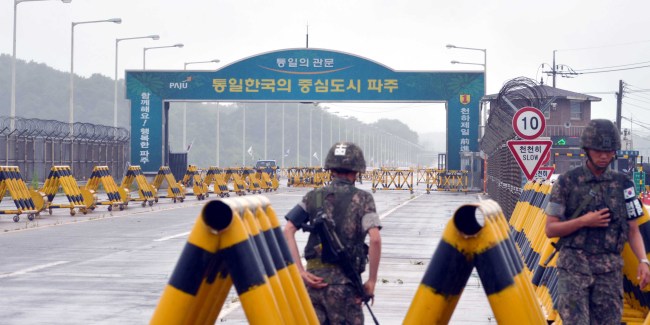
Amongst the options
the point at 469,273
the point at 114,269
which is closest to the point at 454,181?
the point at 114,269

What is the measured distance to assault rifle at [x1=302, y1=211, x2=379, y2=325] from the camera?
6.70 m

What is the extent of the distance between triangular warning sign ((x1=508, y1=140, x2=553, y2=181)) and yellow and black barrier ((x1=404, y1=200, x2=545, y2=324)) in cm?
1283

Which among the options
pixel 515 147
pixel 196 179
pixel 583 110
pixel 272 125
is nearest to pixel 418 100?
Result: pixel 196 179

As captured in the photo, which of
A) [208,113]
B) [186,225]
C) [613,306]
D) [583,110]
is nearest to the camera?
[613,306]

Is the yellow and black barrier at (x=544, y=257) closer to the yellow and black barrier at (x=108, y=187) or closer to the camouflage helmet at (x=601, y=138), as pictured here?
the camouflage helmet at (x=601, y=138)

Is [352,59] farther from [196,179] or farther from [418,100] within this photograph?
[196,179]

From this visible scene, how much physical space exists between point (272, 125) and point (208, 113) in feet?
63.4

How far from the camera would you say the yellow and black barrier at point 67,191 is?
2998 cm

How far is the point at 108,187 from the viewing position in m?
33.5

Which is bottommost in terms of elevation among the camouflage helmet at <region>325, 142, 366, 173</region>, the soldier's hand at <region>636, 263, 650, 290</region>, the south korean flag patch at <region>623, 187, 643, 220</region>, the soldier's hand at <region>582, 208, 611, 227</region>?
the soldier's hand at <region>636, 263, 650, 290</region>

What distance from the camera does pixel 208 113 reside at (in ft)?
566

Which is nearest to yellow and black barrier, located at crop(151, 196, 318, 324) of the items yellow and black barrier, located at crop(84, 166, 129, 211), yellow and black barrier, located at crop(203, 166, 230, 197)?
yellow and black barrier, located at crop(84, 166, 129, 211)

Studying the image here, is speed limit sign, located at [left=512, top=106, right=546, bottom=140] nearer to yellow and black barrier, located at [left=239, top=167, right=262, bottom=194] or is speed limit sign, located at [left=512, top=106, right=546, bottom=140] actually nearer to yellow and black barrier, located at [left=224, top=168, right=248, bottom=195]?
yellow and black barrier, located at [left=224, top=168, right=248, bottom=195]

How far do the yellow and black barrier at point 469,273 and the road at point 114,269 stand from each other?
5.30 m
